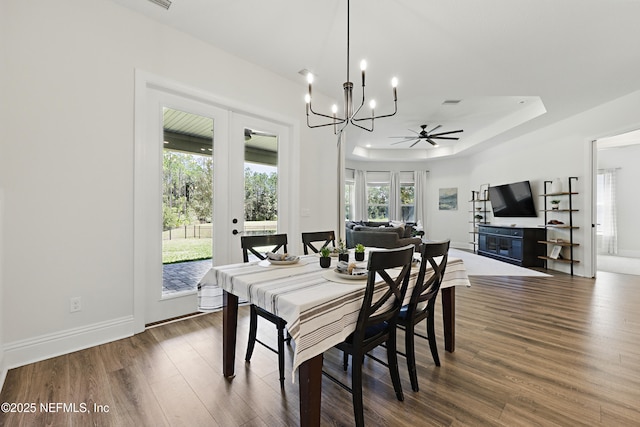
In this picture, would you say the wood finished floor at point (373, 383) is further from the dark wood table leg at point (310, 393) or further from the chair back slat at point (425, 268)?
the chair back slat at point (425, 268)

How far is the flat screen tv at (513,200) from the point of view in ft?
20.6

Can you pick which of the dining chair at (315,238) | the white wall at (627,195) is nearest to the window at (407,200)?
the white wall at (627,195)

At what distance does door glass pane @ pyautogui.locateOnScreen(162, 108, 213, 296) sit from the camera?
2.91 metres

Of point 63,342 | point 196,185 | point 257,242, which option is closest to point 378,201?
point 196,185

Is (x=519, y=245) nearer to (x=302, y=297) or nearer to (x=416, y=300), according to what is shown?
(x=416, y=300)

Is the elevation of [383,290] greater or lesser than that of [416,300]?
greater

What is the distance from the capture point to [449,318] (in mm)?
2318

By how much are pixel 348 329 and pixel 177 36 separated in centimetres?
320

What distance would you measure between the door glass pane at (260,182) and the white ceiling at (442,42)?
0.85 meters

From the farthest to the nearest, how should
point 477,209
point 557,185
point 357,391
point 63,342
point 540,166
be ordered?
point 477,209 → point 540,166 → point 557,185 → point 63,342 → point 357,391

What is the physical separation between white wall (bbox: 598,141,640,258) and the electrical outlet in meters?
10.2

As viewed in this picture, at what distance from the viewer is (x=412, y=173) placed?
9.66 meters

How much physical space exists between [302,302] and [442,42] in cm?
311

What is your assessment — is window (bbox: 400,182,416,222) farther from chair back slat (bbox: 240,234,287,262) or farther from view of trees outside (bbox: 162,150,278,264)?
chair back slat (bbox: 240,234,287,262)
